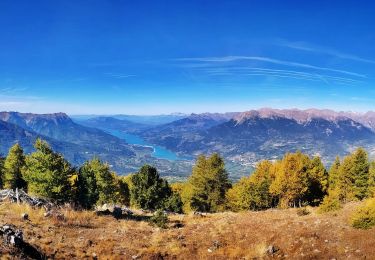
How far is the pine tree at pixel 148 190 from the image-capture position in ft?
217

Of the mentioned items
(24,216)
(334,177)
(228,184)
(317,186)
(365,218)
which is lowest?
Result: (228,184)

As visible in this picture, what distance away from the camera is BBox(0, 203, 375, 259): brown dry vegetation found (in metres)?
21.9

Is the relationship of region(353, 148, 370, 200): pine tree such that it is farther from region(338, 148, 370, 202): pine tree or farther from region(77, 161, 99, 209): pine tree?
region(77, 161, 99, 209): pine tree

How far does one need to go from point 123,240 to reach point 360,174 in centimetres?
6065

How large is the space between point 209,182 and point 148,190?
19.1 m

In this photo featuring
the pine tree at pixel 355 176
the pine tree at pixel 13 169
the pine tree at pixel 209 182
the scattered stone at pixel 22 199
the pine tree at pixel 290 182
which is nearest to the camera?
the scattered stone at pixel 22 199

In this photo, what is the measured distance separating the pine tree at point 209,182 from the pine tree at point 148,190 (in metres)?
12.6

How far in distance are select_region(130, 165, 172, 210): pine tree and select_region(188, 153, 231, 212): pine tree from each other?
41.3 feet

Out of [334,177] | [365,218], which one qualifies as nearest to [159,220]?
[365,218]

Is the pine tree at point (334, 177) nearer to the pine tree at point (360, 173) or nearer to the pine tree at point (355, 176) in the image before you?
the pine tree at point (355, 176)

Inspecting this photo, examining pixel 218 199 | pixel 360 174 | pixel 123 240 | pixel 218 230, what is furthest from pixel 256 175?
pixel 123 240

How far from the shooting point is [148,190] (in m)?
65.7

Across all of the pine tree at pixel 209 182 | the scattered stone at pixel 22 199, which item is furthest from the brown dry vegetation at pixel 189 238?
the pine tree at pixel 209 182

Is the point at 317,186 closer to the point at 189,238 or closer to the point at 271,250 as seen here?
the point at 189,238
